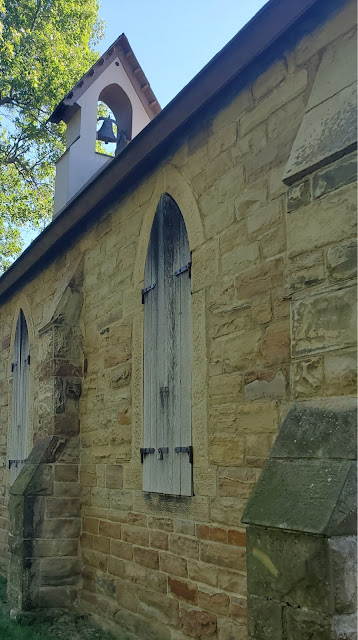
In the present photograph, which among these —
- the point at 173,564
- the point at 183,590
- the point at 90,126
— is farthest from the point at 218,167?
the point at 90,126

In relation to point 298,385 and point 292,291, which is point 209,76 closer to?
point 292,291

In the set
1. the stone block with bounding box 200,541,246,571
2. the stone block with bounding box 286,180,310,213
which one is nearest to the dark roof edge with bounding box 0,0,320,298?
the stone block with bounding box 286,180,310,213

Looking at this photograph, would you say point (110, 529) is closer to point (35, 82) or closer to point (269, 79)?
point (269, 79)

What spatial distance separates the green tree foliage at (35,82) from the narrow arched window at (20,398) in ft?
31.1

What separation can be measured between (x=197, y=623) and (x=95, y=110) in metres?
8.14

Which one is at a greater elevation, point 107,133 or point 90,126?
point 90,126

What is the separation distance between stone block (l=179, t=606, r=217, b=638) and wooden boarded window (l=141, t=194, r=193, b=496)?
0.81 meters

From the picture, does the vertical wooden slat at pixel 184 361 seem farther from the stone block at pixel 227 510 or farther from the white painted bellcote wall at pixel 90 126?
the white painted bellcote wall at pixel 90 126

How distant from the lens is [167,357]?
5270mm

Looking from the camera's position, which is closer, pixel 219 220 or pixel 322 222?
pixel 322 222

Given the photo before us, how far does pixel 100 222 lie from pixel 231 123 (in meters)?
2.61

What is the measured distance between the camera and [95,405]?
668 centimetres

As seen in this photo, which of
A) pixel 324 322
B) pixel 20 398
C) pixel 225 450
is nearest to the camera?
pixel 324 322

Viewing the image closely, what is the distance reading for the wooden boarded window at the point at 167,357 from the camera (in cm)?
495
